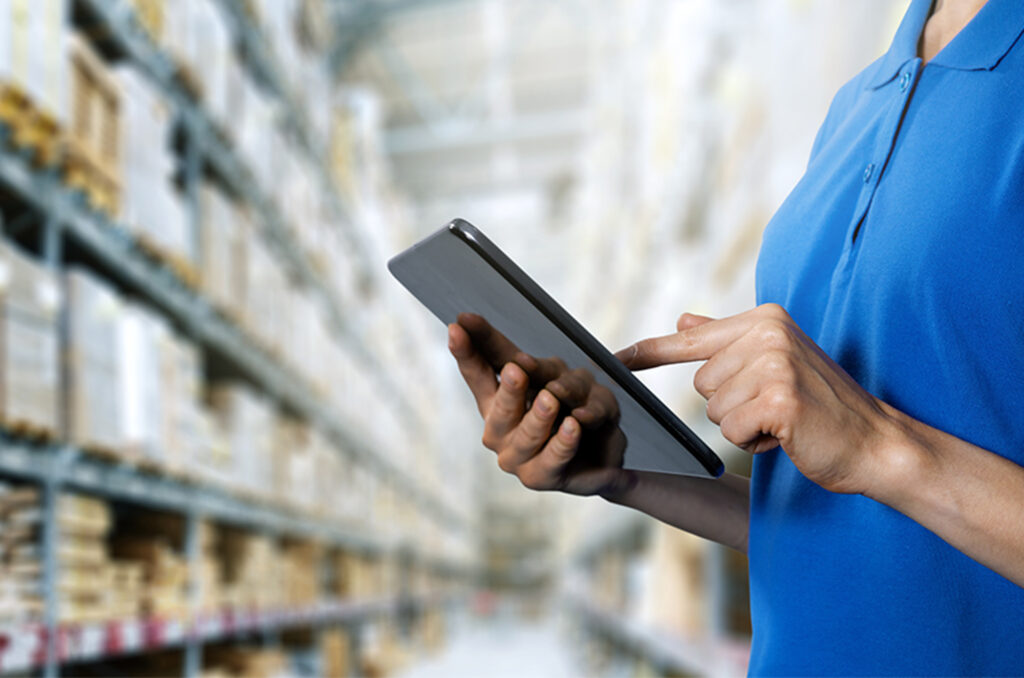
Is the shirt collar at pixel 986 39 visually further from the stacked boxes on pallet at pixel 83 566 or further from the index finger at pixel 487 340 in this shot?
the stacked boxes on pallet at pixel 83 566

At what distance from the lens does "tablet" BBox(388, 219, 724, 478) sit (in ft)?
2.42

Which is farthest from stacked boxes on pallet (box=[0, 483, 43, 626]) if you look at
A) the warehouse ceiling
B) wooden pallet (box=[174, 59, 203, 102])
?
the warehouse ceiling

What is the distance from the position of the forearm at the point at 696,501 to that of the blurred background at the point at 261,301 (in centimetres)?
81

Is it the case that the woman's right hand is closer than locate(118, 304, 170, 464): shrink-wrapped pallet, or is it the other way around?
the woman's right hand

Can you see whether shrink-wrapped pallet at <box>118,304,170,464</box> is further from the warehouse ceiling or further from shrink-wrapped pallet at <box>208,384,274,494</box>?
the warehouse ceiling

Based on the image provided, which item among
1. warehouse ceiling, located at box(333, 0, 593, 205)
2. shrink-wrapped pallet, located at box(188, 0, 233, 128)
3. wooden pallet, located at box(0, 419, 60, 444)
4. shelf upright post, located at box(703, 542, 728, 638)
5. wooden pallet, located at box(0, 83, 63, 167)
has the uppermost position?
warehouse ceiling, located at box(333, 0, 593, 205)

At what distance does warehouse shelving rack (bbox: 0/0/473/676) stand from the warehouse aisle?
439 centimetres

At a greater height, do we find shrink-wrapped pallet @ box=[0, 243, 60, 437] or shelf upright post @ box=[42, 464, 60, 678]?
shrink-wrapped pallet @ box=[0, 243, 60, 437]

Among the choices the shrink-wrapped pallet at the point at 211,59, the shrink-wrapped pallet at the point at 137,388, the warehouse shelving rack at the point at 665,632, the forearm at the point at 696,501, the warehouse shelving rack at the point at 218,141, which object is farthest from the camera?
the shrink-wrapped pallet at the point at 211,59

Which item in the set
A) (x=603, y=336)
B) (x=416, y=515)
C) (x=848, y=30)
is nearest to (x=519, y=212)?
(x=416, y=515)

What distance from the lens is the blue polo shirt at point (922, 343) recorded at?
0.62m

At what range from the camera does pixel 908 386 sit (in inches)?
25.9

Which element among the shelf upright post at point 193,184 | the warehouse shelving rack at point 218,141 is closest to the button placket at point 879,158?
the warehouse shelving rack at point 218,141

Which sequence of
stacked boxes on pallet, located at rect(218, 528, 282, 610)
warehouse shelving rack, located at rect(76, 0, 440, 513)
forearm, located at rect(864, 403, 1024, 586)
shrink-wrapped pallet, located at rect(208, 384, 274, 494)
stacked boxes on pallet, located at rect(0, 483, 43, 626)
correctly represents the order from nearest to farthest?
forearm, located at rect(864, 403, 1024, 586)
stacked boxes on pallet, located at rect(0, 483, 43, 626)
warehouse shelving rack, located at rect(76, 0, 440, 513)
shrink-wrapped pallet, located at rect(208, 384, 274, 494)
stacked boxes on pallet, located at rect(218, 528, 282, 610)
